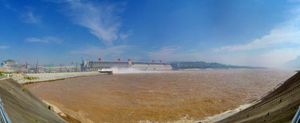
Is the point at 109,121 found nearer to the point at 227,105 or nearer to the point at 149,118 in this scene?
the point at 149,118

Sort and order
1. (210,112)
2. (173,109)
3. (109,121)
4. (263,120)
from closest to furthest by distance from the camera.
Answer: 1. (263,120)
2. (109,121)
3. (210,112)
4. (173,109)

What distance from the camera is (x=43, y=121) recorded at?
55.6 feet

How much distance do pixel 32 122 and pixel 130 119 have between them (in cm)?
1574

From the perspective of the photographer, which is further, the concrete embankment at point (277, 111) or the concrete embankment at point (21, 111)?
the concrete embankment at point (21, 111)

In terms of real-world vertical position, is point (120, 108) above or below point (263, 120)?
below

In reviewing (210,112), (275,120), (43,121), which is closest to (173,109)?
(210,112)

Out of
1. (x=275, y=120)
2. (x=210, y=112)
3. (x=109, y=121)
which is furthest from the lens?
(x=210, y=112)

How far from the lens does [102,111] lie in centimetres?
3494

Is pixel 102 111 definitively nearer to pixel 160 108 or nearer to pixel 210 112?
pixel 160 108

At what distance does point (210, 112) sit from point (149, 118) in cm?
778

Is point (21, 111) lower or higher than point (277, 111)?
lower

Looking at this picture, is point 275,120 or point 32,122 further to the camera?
point 32,122

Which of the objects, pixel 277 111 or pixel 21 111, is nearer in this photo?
pixel 277 111

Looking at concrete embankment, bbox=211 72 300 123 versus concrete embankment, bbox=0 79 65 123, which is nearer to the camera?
concrete embankment, bbox=211 72 300 123
